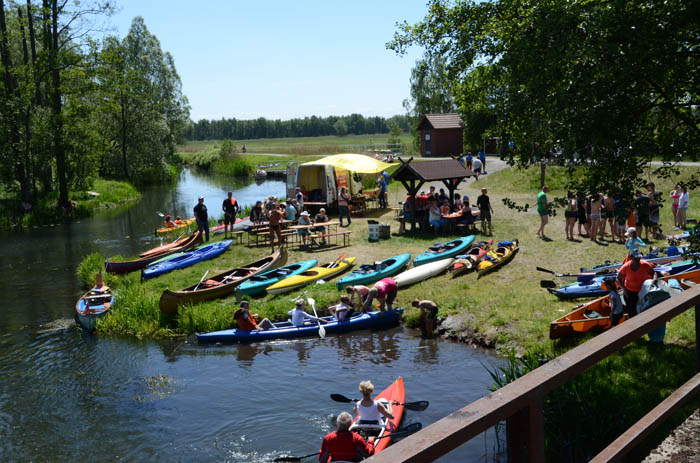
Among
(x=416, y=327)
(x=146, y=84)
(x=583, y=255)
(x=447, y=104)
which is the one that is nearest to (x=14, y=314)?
(x=416, y=327)

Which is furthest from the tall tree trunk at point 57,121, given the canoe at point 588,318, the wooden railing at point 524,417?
the wooden railing at point 524,417

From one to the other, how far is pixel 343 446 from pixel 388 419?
1983mm

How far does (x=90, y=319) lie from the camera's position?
1538 centimetres

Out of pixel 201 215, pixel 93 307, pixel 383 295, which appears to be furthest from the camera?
pixel 201 215

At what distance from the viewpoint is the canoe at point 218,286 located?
15.5 m

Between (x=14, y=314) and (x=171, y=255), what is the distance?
5.49 metres

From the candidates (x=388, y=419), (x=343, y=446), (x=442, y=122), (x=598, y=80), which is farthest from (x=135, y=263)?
(x=442, y=122)

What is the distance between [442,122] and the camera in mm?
47844

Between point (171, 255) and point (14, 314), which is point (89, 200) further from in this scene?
point (14, 314)

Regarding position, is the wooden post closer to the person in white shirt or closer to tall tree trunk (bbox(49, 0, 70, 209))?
the person in white shirt

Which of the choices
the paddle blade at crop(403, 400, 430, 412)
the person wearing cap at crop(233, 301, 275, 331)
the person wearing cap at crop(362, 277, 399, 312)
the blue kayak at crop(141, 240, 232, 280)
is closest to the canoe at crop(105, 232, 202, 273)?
the blue kayak at crop(141, 240, 232, 280)

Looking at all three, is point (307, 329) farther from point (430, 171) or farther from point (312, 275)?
point (430, 171)

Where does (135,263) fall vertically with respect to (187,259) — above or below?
below

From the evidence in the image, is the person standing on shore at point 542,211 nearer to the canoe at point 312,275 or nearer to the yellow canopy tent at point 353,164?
the canoe at point 312,275
